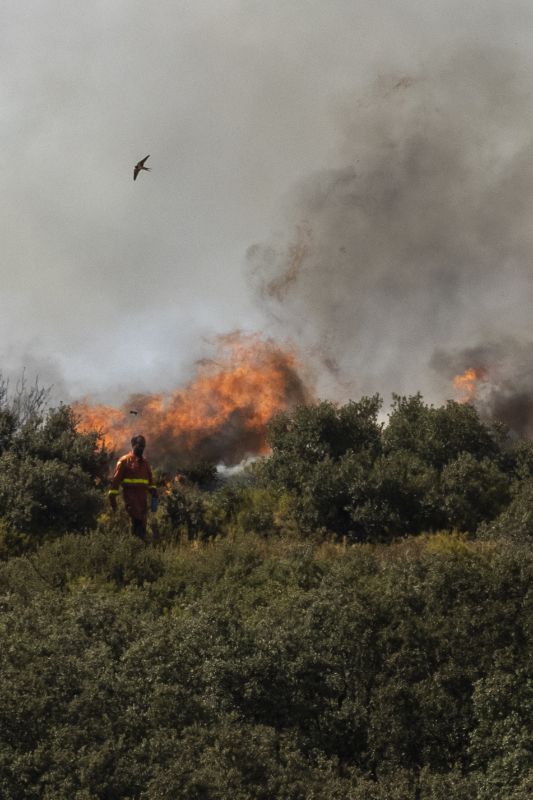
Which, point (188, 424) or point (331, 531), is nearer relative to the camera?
point (331, 531)

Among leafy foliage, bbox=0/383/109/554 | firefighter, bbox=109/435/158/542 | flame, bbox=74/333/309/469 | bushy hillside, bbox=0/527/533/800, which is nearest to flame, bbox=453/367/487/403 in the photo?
flame, bbox=74/333/309/469

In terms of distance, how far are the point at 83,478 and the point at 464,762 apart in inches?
401

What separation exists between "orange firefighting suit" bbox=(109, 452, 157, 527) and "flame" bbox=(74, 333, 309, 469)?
30.9 feet

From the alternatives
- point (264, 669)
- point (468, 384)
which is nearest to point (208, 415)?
point (468, 384)

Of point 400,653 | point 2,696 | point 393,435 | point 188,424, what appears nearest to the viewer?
point 2,696

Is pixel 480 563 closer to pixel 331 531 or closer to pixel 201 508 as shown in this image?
pixel 331 531

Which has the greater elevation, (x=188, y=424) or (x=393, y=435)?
(x=188, y=424)

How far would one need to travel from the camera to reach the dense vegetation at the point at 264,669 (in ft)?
28.9

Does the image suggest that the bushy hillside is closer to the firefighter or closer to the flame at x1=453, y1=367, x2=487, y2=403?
the firefighter

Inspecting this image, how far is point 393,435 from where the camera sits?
828 inches

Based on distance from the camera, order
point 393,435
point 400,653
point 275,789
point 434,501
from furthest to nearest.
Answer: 1. point 393,435
2. point 434,501
3. point 400,653
4. point 275,789

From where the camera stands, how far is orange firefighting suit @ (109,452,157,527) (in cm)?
1703

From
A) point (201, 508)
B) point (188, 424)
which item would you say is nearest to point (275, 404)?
point (188, 424)

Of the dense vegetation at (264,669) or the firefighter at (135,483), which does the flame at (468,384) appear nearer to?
the dense vegetation at (264,669)
